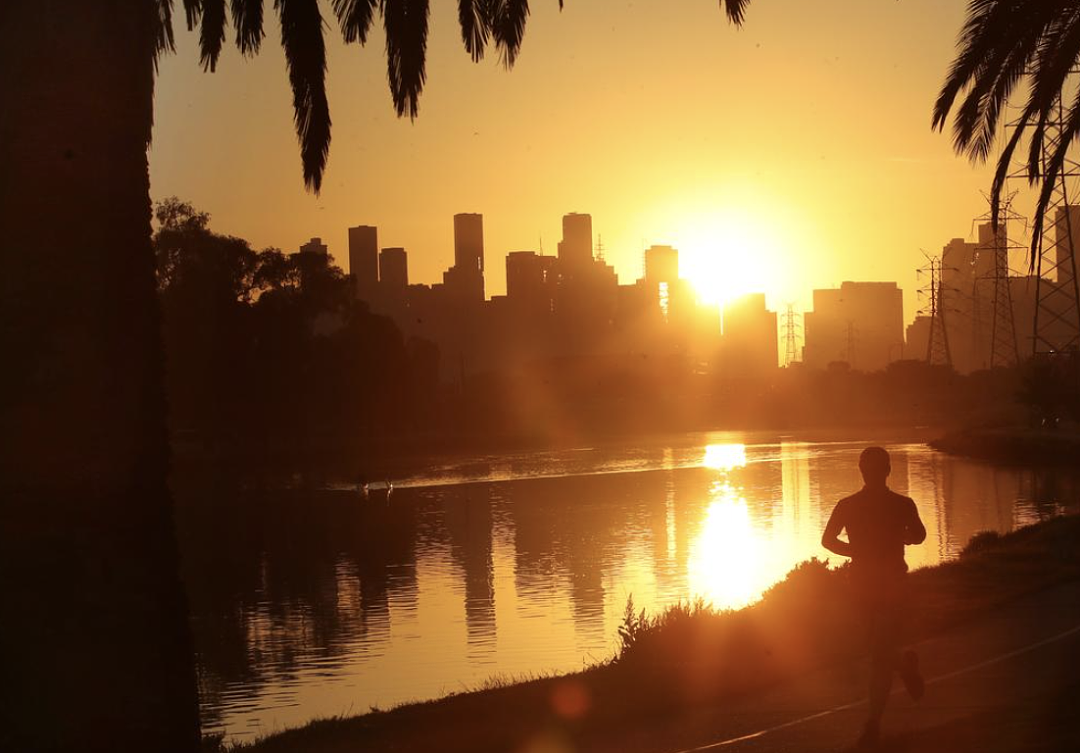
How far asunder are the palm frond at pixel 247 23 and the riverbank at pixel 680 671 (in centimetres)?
628

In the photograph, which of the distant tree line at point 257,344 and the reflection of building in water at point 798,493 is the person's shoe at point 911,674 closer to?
the reflection of building in water at point 798,493

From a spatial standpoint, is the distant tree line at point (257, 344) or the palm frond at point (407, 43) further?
the distant tree line at point (257, 344)

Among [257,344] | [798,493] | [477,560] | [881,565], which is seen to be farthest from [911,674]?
[257,344]

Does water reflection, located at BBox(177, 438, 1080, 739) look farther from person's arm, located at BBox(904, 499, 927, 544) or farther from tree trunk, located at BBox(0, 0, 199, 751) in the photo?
tree trunk, located at BBox(0, 0, 199, 751)

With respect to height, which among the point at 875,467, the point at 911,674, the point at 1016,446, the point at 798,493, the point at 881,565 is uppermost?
the point at 875,467

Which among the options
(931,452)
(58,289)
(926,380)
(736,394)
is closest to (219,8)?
(58,289)

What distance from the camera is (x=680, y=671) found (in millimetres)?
12266

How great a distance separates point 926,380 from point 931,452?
7978cm

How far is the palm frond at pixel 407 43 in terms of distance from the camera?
508 inches

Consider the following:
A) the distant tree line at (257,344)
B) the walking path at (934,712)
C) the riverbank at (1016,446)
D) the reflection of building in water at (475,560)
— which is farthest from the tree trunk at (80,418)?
the distant tree line at (257,344)

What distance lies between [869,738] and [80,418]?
5.11m

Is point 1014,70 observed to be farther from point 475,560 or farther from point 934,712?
point 475,560

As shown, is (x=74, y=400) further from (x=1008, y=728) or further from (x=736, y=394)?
(x=736, y=394)

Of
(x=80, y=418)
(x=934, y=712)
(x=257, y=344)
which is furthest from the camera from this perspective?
(x=257, y=344)
